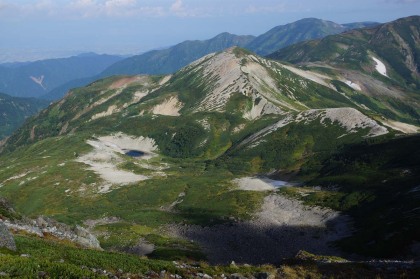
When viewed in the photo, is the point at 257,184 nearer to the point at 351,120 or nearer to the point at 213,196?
the point at 213,196

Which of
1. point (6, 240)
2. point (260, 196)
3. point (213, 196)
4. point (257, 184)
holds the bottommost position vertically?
point (257, 184)

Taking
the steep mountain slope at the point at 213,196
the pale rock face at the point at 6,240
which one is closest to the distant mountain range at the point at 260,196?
the steep mountain slope at the point at 213,196

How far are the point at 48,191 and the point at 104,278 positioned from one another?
5404 inches

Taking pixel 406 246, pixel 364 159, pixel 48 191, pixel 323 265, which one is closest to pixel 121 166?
pixel 48 191

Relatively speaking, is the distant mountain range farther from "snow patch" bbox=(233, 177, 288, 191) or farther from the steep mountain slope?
"snow patch" bbox=(233, 177, 288, 191)

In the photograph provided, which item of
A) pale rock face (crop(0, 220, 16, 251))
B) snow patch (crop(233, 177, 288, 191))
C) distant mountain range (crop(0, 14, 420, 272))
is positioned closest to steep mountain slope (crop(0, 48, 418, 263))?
distant mountain range (crop(0, 14, 420, 272))

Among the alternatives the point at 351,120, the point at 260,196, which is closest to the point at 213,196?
the point at 260,196

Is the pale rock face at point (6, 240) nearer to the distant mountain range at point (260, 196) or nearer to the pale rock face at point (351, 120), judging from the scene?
the distant mountain range at point (260, 196)

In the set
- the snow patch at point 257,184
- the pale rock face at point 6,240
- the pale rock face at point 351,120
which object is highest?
the pale rock face at point 6,240

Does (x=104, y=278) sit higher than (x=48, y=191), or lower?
higher

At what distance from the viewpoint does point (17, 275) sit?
25.1 metres

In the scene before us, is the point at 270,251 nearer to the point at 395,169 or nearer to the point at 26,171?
the point at 395,169

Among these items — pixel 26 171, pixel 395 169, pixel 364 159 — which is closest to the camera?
pixel 395 169

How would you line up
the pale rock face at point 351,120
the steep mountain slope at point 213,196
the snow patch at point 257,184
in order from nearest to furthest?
the steep mountain slope at point 213,196 < the snow patch at point 257,184 < the pale rock face at point 351,120
